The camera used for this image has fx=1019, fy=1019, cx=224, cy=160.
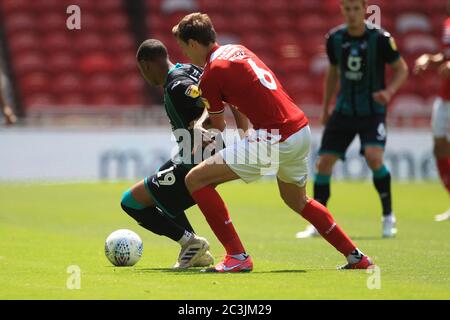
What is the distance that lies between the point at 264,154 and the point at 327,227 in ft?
2.49

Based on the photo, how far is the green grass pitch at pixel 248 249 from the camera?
6516 millimetres

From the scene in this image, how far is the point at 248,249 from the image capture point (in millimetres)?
9672

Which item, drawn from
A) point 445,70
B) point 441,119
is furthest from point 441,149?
point 445,70

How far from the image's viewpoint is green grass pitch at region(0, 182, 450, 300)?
6.52 metres

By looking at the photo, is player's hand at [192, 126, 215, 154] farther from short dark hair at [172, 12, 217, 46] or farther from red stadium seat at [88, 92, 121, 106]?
red stadium seat at [88, 92, 121, 106]

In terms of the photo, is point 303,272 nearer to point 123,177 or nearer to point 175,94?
point 175,94

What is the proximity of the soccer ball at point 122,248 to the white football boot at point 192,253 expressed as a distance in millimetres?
362

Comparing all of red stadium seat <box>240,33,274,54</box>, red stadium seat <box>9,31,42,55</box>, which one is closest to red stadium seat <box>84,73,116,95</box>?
red stadium seat <box>9,31,42,55</box>

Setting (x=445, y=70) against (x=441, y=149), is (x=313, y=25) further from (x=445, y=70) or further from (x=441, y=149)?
(x=445, y=70)

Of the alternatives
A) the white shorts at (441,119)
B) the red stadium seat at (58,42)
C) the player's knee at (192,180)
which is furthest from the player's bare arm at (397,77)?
the red stadium seat at (58,42)

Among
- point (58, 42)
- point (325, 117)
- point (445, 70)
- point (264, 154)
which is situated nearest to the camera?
point (264, 154)

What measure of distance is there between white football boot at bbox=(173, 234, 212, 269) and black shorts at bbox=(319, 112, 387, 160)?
3407mm

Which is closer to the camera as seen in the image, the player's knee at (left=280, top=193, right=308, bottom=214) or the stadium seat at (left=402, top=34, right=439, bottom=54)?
the player's knee at (left=280, top=193, right=308, bottom=214)

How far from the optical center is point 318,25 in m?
26.5
